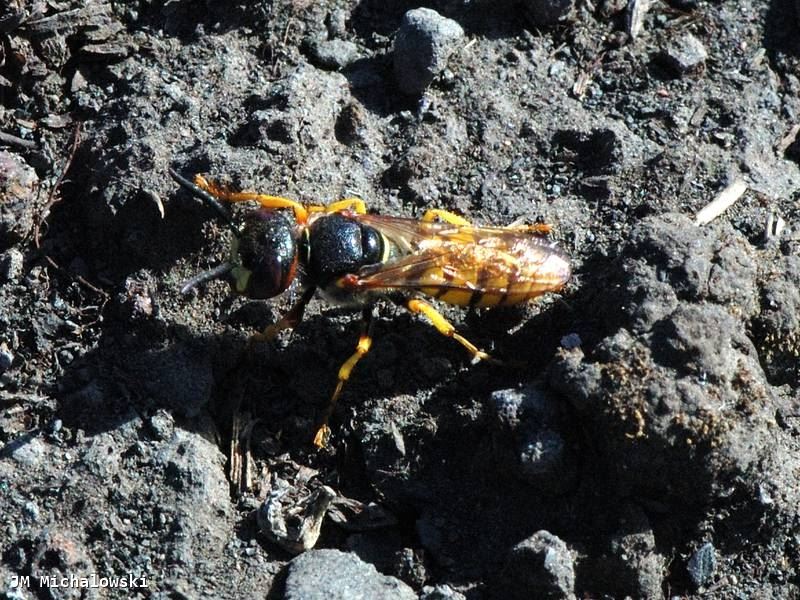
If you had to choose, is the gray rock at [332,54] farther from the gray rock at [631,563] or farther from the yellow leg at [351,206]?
the gray rock at [631,563]

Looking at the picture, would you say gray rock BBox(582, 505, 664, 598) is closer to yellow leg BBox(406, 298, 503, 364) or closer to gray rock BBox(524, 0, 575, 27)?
yellow leg BBox(406, 298, 503, 364)

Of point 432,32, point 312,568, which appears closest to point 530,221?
point 432,32

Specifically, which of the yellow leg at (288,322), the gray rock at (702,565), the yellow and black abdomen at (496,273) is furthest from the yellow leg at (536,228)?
the gray rock at (702,565)

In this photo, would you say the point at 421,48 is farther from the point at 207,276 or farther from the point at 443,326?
the point at 207,276

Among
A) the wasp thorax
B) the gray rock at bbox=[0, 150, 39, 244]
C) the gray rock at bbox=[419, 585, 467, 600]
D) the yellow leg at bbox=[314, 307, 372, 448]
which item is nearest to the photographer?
the gray rock at bbox=[419, 585, 467, 600]

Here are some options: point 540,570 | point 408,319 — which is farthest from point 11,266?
point 540,570

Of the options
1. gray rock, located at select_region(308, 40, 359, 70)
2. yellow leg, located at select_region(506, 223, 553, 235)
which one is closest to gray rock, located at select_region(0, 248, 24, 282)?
gray rock, located at select_region(308, 40, 359, 70)
